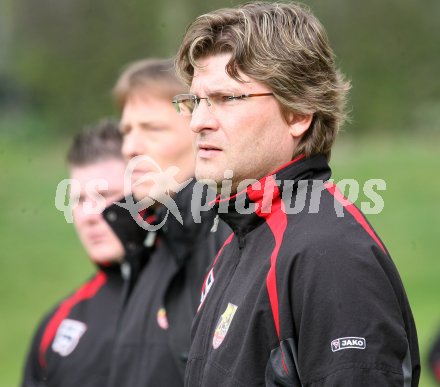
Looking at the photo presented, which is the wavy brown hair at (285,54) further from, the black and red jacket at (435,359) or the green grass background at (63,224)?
the green grass background at (63,224)

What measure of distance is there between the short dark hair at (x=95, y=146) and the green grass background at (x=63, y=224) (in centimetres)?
503

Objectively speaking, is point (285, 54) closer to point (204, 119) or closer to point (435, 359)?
point (204, 119)

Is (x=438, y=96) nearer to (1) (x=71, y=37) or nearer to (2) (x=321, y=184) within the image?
(1) (x=71, y=37)

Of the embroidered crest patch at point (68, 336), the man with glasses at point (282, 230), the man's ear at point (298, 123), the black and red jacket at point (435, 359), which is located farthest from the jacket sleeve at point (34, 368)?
the black and red jacket at point (435, 359)

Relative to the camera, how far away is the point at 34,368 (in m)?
4.44

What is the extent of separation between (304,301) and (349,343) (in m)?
0.16

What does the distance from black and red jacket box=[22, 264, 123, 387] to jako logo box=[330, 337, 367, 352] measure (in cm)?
195

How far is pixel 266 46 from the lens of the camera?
273 centimetres

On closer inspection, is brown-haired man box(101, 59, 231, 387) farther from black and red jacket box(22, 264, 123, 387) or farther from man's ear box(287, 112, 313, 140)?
man's ear box(287, 112, 313, 140)

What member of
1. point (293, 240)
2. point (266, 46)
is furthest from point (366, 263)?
point (266, 46)

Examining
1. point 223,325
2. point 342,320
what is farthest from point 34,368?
point 342,320

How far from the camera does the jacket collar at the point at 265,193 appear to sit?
267cm

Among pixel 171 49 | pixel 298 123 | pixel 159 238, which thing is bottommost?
pixel 159 238

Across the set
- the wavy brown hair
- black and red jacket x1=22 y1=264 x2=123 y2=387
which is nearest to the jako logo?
the wavy brown hair
